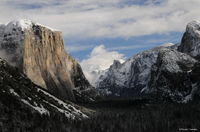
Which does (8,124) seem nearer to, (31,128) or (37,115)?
(31,128)

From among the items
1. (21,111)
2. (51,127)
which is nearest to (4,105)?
(21,111)

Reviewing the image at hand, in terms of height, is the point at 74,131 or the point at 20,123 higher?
the point at 20,123

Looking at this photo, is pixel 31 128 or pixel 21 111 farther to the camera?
pixel 21 111

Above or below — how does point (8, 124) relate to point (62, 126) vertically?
above

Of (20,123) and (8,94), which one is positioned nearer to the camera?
(20,123)

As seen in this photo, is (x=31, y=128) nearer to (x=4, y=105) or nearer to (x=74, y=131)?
(x=4, y=105)

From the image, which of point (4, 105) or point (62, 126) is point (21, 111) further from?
point (62, 126)

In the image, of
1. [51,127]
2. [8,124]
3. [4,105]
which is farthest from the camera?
[51,127]

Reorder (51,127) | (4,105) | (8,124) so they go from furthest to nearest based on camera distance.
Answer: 1. (51,127)
2. (4,105)
3. (8,124)

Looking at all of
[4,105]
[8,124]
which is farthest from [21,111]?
[8,124]
